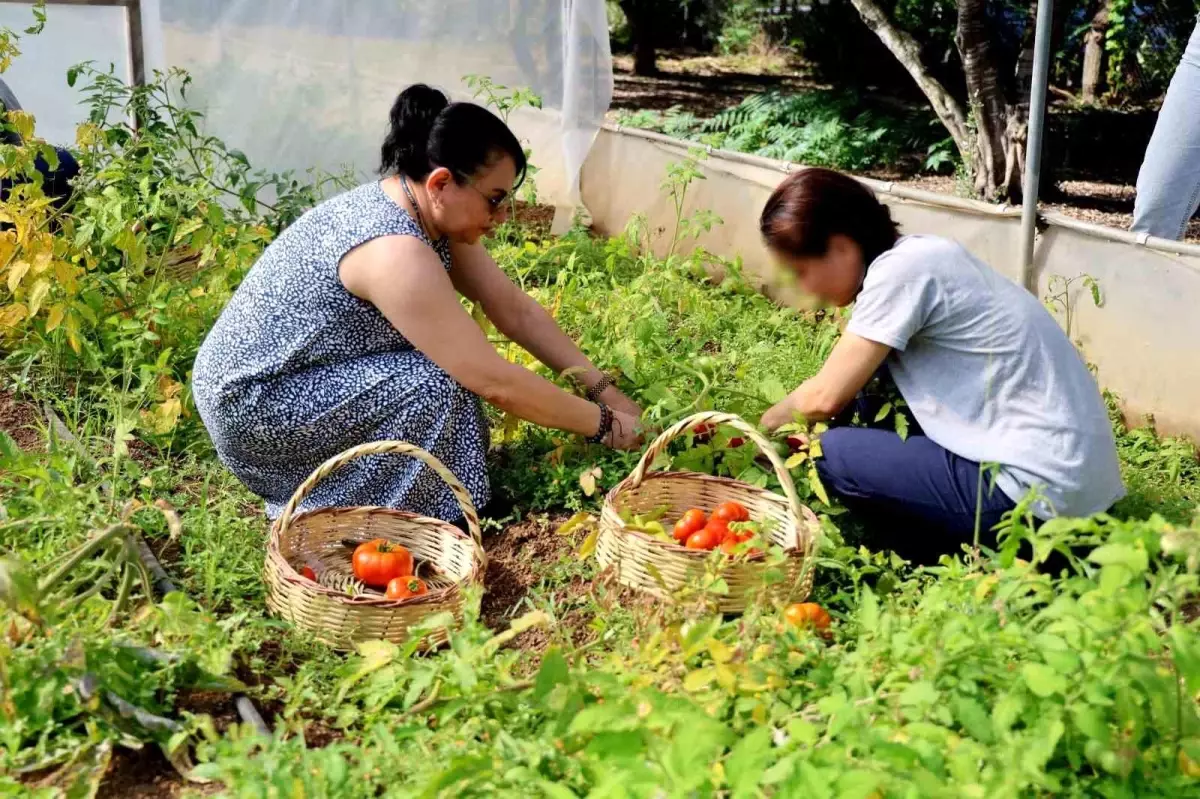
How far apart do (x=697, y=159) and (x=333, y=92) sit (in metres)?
1.65

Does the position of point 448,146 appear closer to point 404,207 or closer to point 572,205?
point 404,207

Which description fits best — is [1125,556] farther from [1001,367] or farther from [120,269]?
[120,269]

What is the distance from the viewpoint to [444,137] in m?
2.83

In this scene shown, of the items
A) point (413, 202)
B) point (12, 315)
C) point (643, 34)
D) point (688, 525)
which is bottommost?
point (688, 525)

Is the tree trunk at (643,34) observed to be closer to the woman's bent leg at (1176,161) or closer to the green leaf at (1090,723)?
the woman's bent leg at (1176,161)

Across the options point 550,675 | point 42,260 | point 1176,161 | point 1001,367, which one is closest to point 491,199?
point 1001,367

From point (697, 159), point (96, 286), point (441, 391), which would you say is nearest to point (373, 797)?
point (441, 391)

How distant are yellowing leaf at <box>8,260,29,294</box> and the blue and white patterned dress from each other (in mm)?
785

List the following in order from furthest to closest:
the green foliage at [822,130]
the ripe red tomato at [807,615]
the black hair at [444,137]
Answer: the green foliage at [822,130] → the black hair at [444,137] → the ripe red tomato at [807,615]

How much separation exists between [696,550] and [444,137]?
3.66 ft

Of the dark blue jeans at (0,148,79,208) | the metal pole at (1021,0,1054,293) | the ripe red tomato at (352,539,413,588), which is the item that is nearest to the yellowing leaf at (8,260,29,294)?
the dark blue jeans at (0,148,79,208)

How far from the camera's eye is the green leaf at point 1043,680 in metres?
1.45

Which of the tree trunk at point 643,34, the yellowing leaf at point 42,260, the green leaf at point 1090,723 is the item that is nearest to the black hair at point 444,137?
the yellowing leaf at point 42,260

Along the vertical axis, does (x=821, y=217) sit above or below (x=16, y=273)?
above
